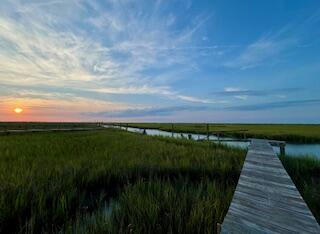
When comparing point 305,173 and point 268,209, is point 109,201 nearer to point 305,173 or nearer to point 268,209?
point 268,209

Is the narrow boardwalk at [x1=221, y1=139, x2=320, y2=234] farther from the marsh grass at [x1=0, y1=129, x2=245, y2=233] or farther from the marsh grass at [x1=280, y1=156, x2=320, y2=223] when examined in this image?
the marsh grass at [x1=280, y1=156, x2=320, y2=223]

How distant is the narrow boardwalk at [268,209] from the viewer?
7.57ft

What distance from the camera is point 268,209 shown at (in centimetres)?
280

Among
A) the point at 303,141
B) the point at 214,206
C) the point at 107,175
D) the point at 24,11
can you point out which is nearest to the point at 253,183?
the point at 214,206

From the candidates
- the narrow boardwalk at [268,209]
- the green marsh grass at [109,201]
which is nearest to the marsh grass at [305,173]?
the green marsh grass at [109,201]

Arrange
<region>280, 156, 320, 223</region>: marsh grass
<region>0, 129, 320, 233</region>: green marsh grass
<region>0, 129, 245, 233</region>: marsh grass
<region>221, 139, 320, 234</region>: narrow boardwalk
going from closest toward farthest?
1. <region>221, 139, 320, 234</region>: narrow boardwalk
2. <region>0, 129, 320, 233</region>: green marsh grass
3. <region>0, 129, 245, 233</region>: marsh grass
4. <region>280, 156, 320, 223</region>: marsh grass

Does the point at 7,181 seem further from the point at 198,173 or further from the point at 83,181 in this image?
the point at 198,173

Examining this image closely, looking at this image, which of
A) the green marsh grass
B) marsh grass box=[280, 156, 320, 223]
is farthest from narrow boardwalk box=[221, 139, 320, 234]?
marsh grass box=[280, 156, 320, 223]

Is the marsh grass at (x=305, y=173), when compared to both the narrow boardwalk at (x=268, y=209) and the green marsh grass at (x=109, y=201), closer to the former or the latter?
the green marsh grass at (x=109, y=201)

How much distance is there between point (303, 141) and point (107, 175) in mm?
24275

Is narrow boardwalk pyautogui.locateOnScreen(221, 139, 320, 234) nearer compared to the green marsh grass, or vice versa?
narrow boardwalk pyautogui.locateOnScreen(221, 139, 320, 234)

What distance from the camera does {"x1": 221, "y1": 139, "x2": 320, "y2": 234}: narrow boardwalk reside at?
7.57 ft

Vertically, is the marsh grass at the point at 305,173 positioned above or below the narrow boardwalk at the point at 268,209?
below

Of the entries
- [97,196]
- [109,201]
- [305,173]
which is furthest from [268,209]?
[305,173]
